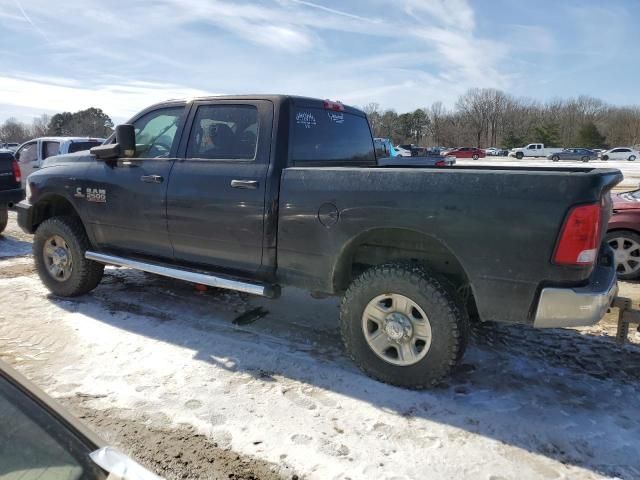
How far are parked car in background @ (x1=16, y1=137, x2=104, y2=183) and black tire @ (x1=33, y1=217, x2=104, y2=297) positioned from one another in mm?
7386

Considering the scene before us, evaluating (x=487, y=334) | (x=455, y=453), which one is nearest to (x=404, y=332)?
(x=455, y=453)

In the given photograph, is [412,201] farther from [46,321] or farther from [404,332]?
[46,321]

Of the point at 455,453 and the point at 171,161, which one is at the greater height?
→ the point at 171,161

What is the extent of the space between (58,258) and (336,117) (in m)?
3.35

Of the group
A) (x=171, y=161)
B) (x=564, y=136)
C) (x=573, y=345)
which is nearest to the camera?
(x=573, y=345)

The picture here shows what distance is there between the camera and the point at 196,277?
4.24 metres

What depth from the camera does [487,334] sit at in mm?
4410

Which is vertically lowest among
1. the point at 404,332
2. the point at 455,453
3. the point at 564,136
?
the point at 455,453

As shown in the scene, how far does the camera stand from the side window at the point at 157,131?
4637 millimetres

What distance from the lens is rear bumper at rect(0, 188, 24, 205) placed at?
29.1 ft

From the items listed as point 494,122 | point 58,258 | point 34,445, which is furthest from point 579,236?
point 494,122

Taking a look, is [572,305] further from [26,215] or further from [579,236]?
[26,215]

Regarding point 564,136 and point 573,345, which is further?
point 564,136

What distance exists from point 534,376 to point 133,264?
11.9 ft
